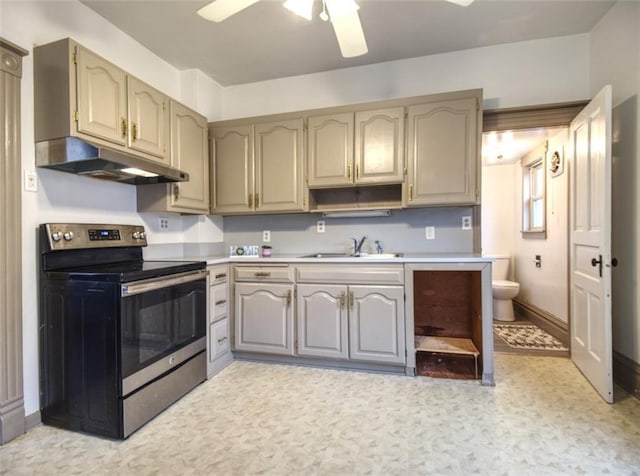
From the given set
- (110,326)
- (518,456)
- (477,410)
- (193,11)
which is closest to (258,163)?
(193,11)

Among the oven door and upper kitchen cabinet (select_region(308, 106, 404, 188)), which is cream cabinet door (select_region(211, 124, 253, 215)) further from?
the oven door

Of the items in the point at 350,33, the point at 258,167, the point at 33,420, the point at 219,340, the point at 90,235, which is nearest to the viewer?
the point at 350,33

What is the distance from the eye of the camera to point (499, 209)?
4672 mm

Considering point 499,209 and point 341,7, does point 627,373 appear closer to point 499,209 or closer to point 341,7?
point 341,7

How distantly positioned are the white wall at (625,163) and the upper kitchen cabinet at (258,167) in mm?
2228

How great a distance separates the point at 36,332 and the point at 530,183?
16.9 ft

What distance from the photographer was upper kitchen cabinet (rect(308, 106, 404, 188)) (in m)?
2.54

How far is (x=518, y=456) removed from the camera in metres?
1.50

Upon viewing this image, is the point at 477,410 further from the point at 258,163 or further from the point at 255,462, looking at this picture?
the point at 258,163

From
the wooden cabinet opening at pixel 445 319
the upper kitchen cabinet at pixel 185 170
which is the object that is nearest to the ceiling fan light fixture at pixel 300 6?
the upper kitchen cabinet at pixel 185 170

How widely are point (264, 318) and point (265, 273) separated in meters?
0.36

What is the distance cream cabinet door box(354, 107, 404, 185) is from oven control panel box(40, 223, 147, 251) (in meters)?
1.74

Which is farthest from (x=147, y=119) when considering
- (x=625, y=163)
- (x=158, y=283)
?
(x=625, y=163)

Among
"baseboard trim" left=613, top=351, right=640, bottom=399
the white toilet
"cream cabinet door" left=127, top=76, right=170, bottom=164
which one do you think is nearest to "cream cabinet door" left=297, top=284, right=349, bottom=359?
"cream cabinet door" left=127, top=76, right=170, bottom=164
